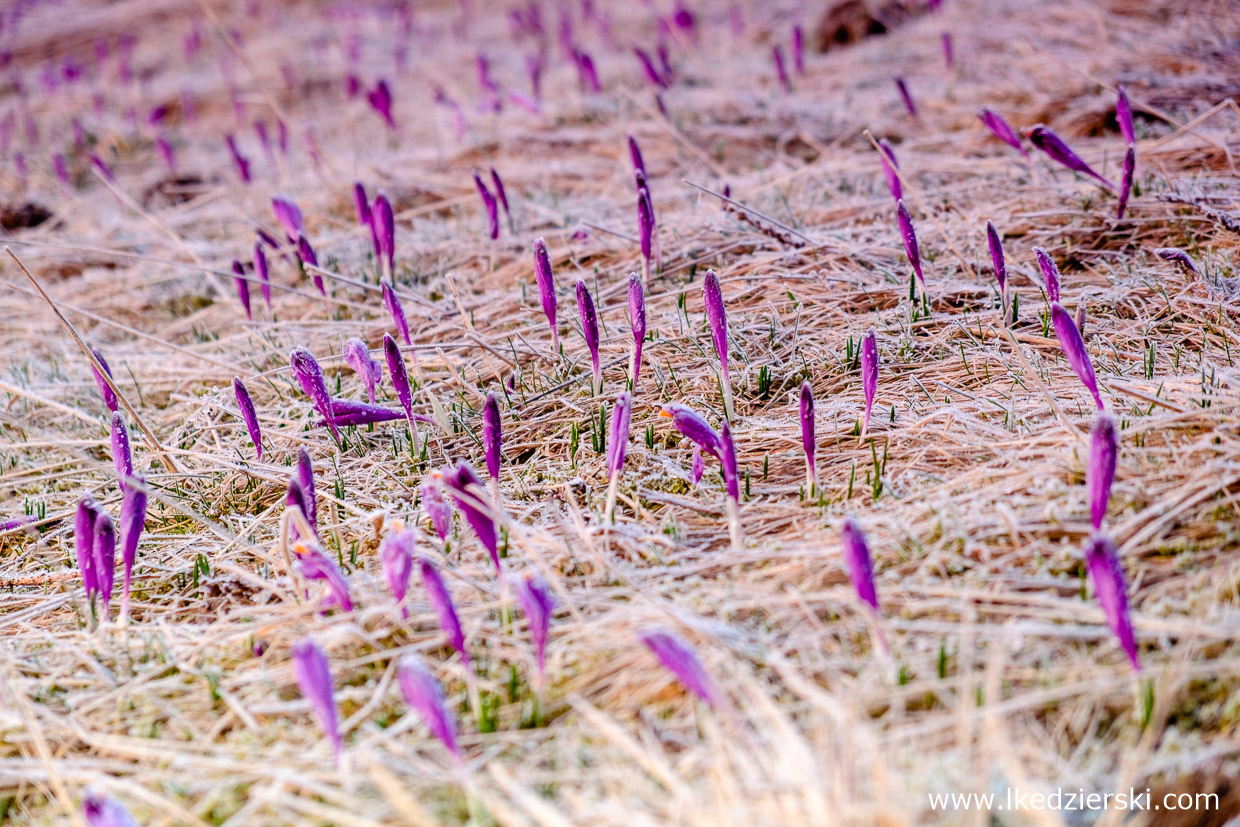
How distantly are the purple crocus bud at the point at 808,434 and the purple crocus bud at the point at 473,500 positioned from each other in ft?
1.89

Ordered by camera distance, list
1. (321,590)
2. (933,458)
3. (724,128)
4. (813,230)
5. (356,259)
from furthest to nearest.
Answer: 1. (724,128)
2. (356,259)
3. (813,230)
4. (933,458)
5. (321,590)

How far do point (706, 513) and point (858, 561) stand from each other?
50cm

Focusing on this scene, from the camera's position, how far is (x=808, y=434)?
5.39 ft

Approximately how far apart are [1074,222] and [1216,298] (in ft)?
2.24

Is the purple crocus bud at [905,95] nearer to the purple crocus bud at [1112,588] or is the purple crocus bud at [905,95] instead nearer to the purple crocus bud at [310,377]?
the purple crocus bud at [310,377]

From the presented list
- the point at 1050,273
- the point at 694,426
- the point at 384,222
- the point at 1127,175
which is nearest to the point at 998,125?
the point at 1127,175

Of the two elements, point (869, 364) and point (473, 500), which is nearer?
point (473, 500)

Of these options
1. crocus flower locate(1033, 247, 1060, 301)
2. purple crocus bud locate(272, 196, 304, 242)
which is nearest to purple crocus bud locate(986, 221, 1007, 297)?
crocus flower locate(1033, 247, 1060, 301)

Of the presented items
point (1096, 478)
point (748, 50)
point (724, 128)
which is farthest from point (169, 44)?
point (1096, 478)

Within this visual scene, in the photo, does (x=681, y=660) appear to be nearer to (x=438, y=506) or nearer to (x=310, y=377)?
(x=438, y=506)

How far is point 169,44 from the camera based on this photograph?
32.0ft

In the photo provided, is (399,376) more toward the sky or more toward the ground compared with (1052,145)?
more toward the ground

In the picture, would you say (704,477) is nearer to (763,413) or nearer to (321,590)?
(763,413)

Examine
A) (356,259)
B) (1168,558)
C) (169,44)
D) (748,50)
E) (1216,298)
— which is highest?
(169,44)
